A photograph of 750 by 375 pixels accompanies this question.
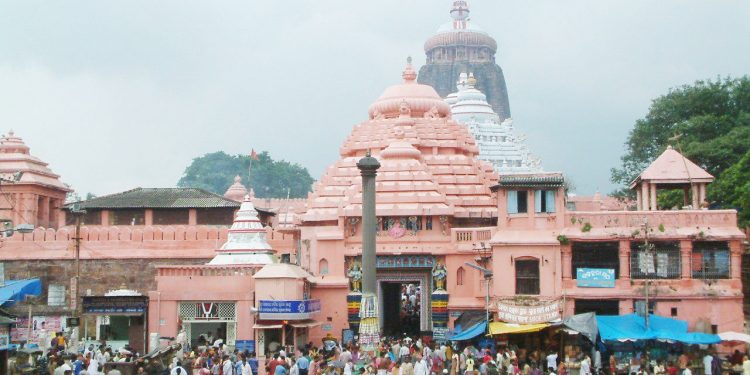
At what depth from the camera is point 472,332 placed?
33125mm

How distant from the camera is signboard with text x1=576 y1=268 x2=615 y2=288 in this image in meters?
32.8

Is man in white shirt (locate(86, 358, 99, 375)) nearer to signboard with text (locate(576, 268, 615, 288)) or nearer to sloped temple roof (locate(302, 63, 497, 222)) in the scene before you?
signboard with text (locate(576, 268, 615, 288))

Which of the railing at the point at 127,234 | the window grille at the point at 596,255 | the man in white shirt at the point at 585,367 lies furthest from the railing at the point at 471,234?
the railing at the point at 127,234

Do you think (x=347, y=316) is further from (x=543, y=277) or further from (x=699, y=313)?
(x=699, y=313)

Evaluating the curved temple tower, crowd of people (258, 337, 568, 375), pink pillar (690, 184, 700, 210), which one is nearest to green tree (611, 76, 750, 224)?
pink pillar (690, 184, 700, 210)

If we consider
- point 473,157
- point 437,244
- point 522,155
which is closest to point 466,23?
point 522,155

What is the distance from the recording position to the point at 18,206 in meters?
45.4

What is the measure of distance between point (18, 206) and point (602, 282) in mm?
24386

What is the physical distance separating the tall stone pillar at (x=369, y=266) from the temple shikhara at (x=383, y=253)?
0.19 feet

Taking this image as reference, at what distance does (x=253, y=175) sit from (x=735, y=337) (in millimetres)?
82744

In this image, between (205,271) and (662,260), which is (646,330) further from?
(205,271)

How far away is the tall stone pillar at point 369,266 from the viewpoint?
3347 cm

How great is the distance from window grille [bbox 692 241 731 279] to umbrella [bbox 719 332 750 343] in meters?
2.19

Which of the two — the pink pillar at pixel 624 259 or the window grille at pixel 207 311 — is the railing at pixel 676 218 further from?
the window grille at pixel 207 311
